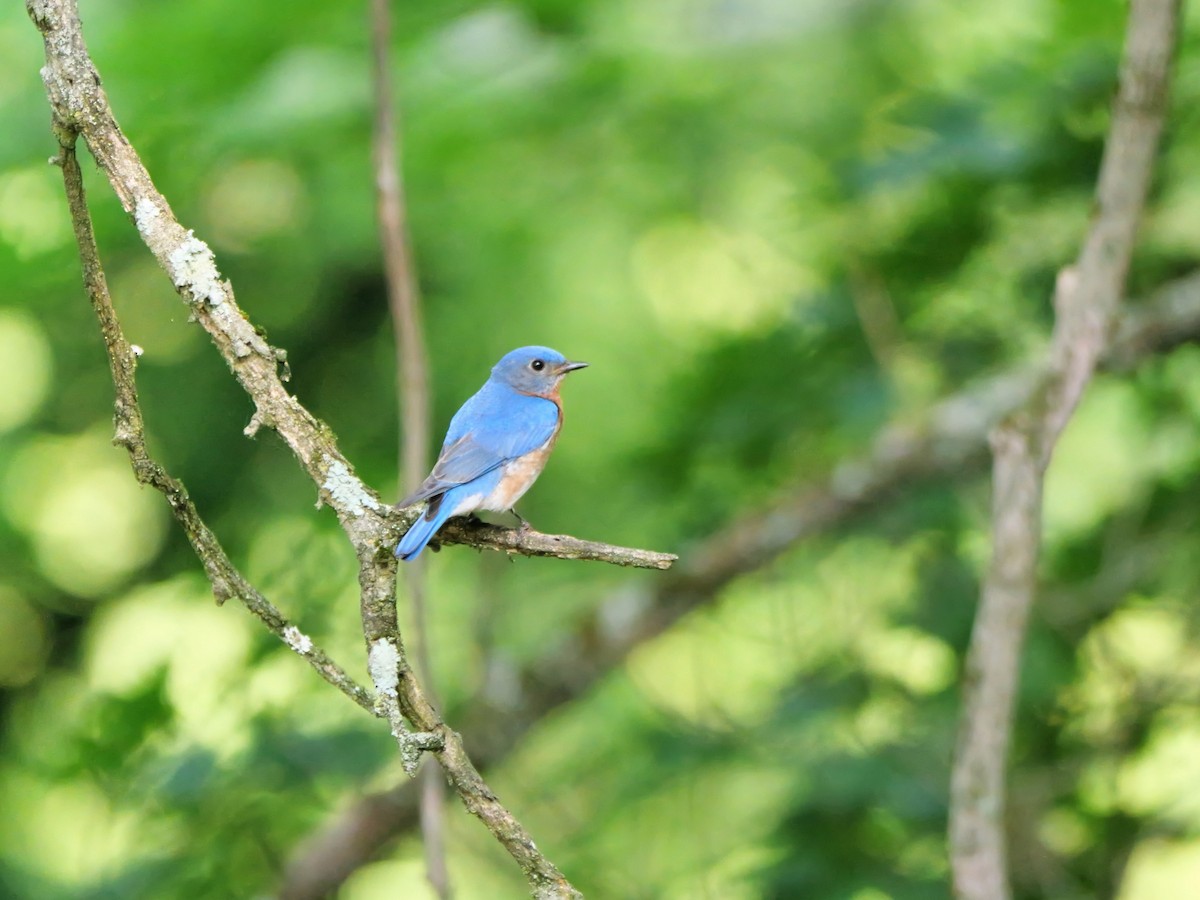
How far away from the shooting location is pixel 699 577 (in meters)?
6.07

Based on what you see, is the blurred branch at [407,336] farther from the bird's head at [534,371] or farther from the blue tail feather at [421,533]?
the blue tail feather at [421,533]

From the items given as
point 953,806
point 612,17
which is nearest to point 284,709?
point 953,806

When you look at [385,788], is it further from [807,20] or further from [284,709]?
[807,20]

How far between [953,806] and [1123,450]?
4.13 m

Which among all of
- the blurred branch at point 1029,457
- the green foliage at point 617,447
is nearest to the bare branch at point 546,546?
the blurred branch at point 1029,457

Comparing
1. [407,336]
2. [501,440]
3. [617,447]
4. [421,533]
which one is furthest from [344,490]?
[617,447]

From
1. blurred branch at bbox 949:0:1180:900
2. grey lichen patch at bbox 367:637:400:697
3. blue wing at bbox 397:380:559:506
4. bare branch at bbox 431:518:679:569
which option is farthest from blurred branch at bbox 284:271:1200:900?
grey lichen patch at bbox 367:637:400:697

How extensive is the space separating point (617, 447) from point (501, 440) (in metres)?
3.52

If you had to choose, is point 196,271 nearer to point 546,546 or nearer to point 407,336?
point 546,546

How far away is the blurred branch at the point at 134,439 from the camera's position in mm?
1767

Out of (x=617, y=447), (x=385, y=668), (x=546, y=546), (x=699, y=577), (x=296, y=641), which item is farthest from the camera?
(x=617, y=447)

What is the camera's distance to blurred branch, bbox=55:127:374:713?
177 centimetres

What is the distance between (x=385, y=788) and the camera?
6.17 m

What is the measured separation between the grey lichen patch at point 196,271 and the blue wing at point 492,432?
3.52 ft
